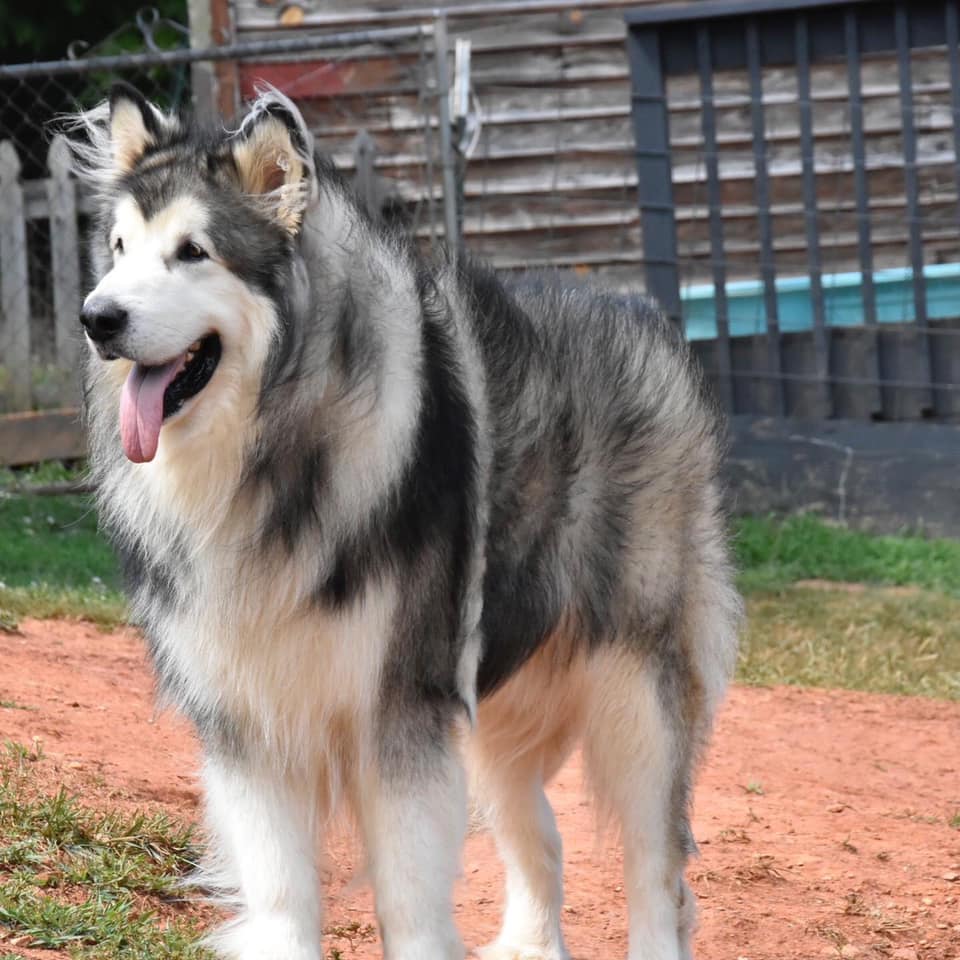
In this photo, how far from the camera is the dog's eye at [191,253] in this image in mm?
3133

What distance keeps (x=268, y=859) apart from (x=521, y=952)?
38.1 inches

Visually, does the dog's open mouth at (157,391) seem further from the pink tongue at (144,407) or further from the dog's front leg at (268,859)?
the dog's front leg at (268,859)

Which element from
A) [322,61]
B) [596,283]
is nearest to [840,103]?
[322,61]

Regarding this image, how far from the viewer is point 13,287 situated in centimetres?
961

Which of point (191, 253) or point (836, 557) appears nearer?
point (191, 253)

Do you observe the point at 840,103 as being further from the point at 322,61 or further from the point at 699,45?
the point at 322,61

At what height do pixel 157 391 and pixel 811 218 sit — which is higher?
pixel 811 218

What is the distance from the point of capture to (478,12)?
10078 mm

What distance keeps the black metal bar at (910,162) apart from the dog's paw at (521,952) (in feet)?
16.3

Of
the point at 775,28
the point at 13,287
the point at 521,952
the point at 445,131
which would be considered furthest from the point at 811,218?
the point at 521,952

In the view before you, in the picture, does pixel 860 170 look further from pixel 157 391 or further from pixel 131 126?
pixel 157 391

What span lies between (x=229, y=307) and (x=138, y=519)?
0.52 metres

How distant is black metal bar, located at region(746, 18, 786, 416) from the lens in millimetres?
8195

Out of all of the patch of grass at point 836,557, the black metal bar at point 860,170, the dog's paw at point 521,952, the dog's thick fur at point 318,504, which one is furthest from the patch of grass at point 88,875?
the black metal bar at point 860,170
